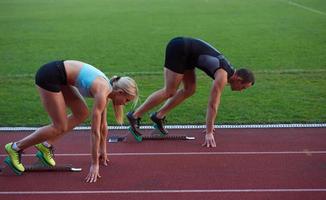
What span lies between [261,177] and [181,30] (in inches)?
595

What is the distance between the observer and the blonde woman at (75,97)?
19.3ft

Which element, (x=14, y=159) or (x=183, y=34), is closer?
(x=14, y=159)

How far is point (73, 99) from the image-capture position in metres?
6.37

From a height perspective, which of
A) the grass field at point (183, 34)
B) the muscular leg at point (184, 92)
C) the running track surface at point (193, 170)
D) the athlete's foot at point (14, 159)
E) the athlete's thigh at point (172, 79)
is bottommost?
the grass field at point (183, 34)

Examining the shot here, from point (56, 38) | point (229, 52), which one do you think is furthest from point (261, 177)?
point (56, 38)

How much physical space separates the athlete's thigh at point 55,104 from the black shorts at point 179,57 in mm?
1871

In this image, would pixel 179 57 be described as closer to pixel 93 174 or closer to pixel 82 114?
pixel 82 114

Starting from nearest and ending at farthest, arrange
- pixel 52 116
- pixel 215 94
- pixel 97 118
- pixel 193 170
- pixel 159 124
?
pixel 97 118 < pixel 52 116 < pixel 193 170 < pixel 215 94 < pixel 159 124

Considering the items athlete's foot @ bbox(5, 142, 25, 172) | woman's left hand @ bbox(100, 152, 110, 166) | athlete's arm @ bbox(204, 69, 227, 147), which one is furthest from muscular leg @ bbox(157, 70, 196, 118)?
athlete's foot @ bbox(5, 142, 25, 172)

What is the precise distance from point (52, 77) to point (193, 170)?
200cm

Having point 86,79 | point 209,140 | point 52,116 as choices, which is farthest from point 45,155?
point 209,140

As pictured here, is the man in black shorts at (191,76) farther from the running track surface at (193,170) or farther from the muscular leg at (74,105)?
the muscular leg at (74,105)

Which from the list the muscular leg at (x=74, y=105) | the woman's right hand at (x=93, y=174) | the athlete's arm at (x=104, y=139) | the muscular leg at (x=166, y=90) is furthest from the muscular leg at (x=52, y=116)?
the muscular leg at (x=166, y=90)

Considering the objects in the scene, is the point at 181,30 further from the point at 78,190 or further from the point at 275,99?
the point at 78,190
